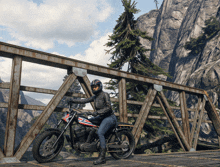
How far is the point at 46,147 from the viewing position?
4.04 m

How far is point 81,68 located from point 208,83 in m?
44.2

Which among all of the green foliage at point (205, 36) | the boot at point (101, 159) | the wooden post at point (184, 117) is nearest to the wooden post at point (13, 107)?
the boot at point (101, 159)

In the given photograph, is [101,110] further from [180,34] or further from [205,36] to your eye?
[180,34]

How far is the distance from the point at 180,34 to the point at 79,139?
8177cm

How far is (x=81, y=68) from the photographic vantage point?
19.9ft

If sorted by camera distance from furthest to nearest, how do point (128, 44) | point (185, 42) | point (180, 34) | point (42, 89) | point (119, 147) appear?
point (180, 34)
point (185, 42)
point (128, 44)
point (42, 89)
point (119, 147)

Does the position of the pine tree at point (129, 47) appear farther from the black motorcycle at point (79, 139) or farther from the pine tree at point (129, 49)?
the black motorcycle at point (79, 139)

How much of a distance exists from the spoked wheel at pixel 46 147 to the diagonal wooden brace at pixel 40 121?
22.9 inches

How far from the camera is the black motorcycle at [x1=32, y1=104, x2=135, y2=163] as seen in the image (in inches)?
157

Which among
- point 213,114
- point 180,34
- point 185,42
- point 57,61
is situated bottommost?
point 213,114

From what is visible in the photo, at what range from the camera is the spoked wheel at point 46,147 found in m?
3.83

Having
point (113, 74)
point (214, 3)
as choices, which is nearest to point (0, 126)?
point (113, 74)

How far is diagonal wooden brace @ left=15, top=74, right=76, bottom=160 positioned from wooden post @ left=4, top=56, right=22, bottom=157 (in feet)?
0.67

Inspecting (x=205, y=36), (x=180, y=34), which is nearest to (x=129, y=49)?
(x=205, y=36)
